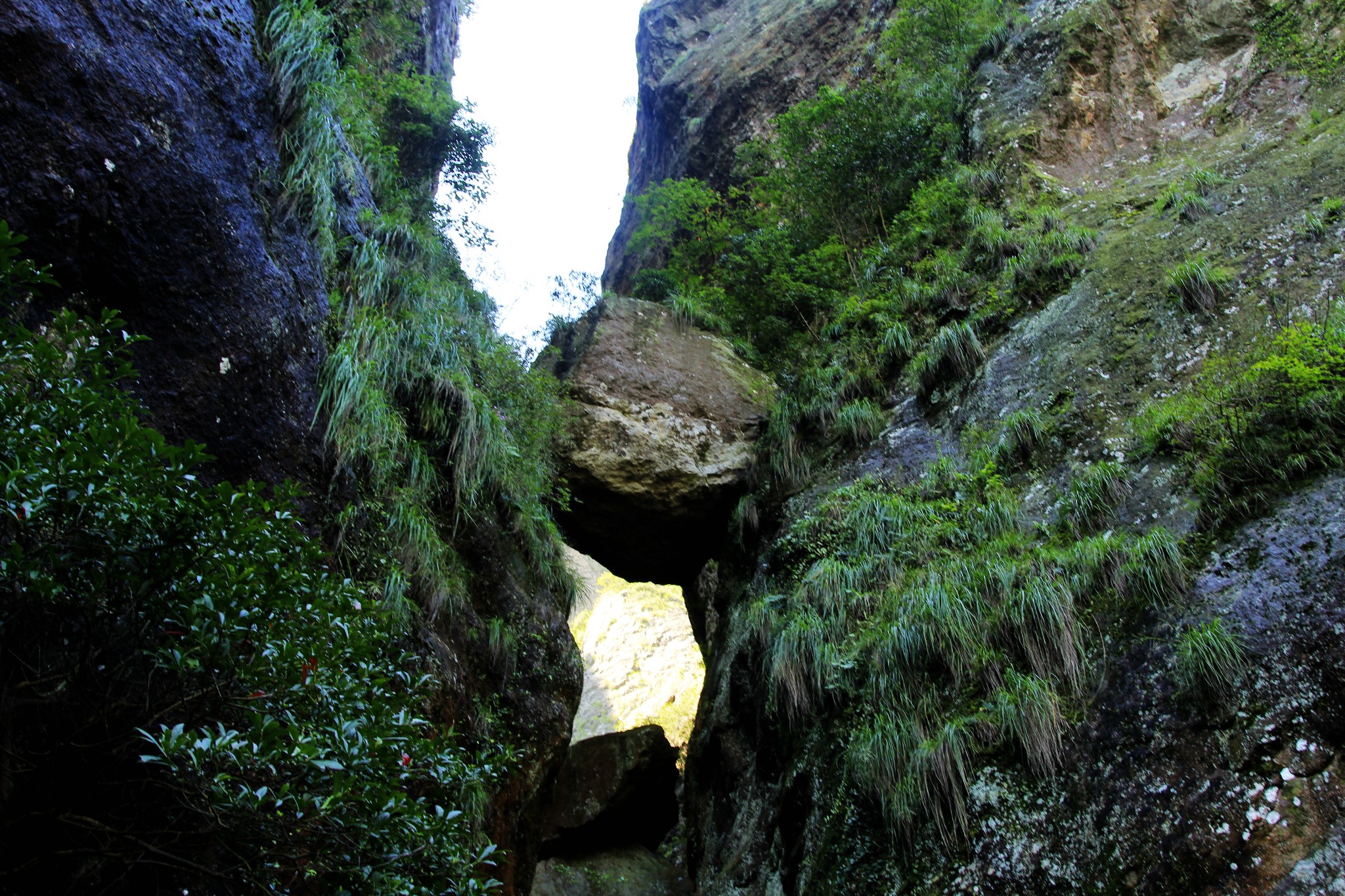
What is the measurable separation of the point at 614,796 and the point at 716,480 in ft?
17.2

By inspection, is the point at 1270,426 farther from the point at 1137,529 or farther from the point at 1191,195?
the point at 1191,195

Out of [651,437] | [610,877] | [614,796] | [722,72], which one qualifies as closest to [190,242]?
[651,437]

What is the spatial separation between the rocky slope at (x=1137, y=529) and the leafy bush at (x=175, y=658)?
3.31m

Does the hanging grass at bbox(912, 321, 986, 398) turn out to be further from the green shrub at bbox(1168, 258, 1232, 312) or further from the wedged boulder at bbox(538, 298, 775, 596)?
the wedged boulder at bbox(538, 298, 775, 596)

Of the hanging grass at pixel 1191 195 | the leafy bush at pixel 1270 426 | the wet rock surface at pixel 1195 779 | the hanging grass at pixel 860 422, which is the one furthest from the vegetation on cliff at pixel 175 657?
the hanging grass at pixel 1191 195

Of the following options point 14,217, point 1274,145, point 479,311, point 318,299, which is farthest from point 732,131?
point 14,217

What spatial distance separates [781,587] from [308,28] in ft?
21.5

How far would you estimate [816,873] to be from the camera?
5512 mm

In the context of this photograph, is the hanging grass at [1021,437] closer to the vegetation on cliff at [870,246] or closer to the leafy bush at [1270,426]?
the leafy bush at [1270,426]

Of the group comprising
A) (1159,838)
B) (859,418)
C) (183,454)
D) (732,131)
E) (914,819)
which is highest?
(732,131)

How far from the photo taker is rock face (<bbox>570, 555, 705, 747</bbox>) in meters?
19.5

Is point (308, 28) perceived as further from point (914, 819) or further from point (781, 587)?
point (914, 819)

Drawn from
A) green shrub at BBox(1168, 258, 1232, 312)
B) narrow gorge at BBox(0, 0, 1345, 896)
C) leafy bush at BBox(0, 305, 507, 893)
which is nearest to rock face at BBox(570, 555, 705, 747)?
narrow gorge at BBox(0, 0, 1345, 896)

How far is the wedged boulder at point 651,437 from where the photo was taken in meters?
10.4
